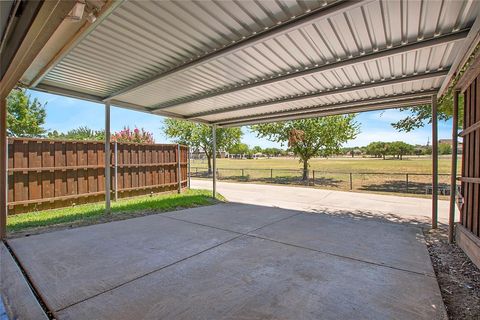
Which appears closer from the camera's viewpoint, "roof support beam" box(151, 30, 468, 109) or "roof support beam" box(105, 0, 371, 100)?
"roof support beam" box(105, 0, 371, 100)

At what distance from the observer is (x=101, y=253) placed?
341cm

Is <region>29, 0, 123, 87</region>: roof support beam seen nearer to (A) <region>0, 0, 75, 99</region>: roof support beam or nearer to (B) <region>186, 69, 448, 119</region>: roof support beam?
(A) <region>0, 0, 75, 99</region>: roof support beam

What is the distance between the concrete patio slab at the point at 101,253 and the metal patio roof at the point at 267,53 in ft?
8.60

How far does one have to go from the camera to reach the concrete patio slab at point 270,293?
208 centimetres

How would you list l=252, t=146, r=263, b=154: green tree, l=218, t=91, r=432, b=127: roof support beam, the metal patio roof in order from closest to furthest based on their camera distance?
the metal patio roof
l=218, t=91, r=432, b=127: roof support beam
l=252, t=146, r=263, b=154: green tree

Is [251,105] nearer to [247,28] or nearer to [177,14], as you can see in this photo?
[247,28]

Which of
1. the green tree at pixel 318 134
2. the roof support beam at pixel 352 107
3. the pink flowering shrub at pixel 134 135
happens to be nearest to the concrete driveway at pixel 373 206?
the roof support beam at pixel 352 107

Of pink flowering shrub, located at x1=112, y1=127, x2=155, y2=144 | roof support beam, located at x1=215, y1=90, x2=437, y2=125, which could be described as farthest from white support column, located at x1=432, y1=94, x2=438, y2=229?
pink flowering shrub, located at x1=112, y1=127, x2=155, y2=144

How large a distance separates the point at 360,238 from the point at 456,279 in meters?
1.44

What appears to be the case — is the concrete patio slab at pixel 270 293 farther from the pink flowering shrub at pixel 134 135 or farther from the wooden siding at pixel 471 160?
the pink flowering shrub at pixel 134 135

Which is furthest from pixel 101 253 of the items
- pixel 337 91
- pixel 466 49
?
pixel 466 49

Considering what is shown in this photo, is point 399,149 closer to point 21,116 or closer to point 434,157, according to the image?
point 434,157

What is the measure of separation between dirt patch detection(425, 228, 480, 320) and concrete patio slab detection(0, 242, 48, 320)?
11.6 feet

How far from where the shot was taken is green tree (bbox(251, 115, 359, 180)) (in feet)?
43.1
